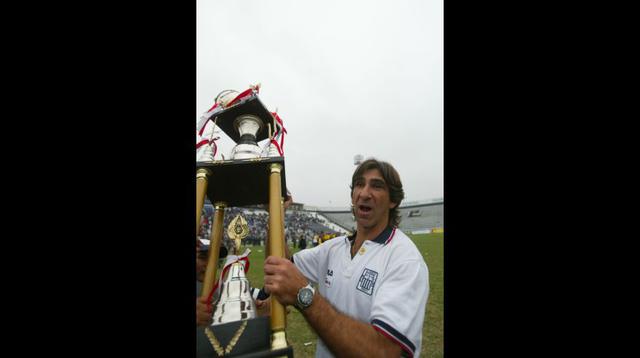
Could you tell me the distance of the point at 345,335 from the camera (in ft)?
3.96

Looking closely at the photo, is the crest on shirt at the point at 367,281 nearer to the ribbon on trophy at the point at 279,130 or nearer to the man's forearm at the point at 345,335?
the man's forearm at the point at 345,335


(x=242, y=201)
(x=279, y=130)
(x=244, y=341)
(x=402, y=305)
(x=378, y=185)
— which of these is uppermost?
(x=279, y=130)

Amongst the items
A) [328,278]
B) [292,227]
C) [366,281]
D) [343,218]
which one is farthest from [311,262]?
[343,218]

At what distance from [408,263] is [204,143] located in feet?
5.00

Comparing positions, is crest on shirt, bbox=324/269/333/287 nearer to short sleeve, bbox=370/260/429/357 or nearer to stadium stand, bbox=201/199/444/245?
short sleeve, bbox=370/260/429/357

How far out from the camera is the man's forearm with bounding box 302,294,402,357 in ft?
3.88

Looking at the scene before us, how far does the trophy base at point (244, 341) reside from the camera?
4.23 ft

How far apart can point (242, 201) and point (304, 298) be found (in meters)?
1.21

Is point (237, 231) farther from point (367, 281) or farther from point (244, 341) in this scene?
point (367, 281)

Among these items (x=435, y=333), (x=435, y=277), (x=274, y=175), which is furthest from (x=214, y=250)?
(x=435, y=277)

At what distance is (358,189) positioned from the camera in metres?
1.86

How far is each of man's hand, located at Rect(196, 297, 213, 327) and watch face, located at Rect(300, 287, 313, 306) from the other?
699mm
